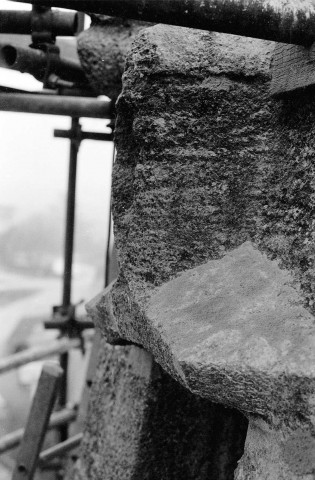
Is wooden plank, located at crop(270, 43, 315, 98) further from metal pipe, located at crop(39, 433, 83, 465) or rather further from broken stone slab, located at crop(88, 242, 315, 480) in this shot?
metal pipe, located at crop(39, 433, 83, 465)

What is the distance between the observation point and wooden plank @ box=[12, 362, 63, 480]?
1857 millimetres

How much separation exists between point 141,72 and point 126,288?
36 cm

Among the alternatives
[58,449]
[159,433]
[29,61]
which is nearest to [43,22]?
[29,61]

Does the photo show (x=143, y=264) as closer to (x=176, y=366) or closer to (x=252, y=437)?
(x=176, y=366)

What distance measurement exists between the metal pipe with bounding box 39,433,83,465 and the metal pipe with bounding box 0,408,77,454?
0.11m

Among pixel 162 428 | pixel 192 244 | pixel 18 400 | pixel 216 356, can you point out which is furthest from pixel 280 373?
pixel 18 400

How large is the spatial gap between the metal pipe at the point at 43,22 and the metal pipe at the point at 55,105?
172 millimetres

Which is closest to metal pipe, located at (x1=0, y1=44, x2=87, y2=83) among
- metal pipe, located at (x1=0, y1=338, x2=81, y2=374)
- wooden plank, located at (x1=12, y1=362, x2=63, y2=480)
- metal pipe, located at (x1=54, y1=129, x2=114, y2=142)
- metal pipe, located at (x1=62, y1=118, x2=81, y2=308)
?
metal pipe, located at (x1=54, y1=129, x2=114, y2=142)

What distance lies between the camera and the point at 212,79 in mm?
955

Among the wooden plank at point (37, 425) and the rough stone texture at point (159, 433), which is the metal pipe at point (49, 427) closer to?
the wooden plank at point (37, 425)

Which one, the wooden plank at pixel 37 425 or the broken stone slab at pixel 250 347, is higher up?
the broken stone slab at pixel 250 347

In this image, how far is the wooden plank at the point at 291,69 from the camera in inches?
33.3

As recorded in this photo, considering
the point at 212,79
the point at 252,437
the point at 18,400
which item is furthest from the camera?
the point at 18,400

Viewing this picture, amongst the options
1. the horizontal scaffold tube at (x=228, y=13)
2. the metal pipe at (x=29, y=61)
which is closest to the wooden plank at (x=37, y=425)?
the metal pipe at (x=29, y=61)
